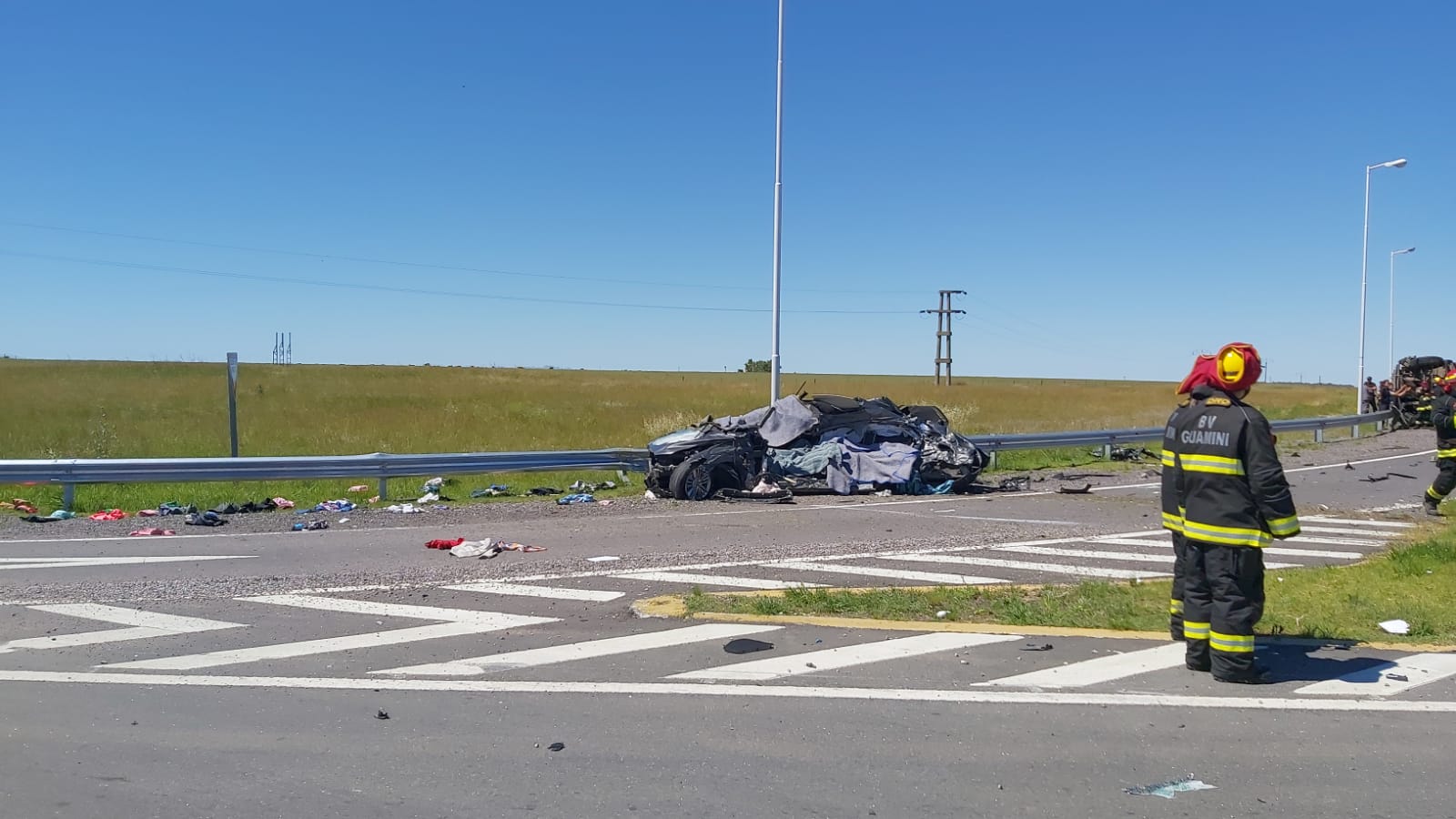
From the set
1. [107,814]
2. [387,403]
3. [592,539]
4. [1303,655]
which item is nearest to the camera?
[107,814]

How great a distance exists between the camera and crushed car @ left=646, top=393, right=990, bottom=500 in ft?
50.3

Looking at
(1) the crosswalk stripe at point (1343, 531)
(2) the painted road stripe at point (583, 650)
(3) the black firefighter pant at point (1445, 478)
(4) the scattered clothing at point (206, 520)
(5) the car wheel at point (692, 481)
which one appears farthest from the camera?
(5) the car wheel at point (692, 481)

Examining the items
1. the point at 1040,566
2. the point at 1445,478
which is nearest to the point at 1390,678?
the point at 1040,566

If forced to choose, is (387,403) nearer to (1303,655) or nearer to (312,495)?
(312,495)

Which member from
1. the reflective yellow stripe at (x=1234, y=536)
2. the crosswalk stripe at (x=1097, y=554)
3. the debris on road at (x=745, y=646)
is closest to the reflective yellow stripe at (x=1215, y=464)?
the reflective yellow stripe at (x=1234, y=536)

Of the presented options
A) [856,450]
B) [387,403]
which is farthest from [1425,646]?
[387,403]

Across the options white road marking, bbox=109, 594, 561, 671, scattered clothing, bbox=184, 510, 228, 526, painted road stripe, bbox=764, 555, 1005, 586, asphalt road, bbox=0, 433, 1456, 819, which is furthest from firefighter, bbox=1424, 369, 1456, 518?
scattered clothing, bbox=184, 510, 228, 526

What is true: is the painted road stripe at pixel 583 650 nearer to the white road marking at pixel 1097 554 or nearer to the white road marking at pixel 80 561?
the white road marking at pixel 1097 554

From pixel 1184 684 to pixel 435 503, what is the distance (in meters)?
11.1

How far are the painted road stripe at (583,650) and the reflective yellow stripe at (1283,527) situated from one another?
310cm

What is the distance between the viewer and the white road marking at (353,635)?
20.7 feet

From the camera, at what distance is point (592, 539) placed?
444 inches

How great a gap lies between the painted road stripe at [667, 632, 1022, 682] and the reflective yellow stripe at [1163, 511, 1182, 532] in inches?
50.8

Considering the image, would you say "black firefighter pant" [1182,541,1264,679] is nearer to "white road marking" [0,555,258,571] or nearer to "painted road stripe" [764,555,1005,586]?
"painted road stripe" [764,555,1005,586]
